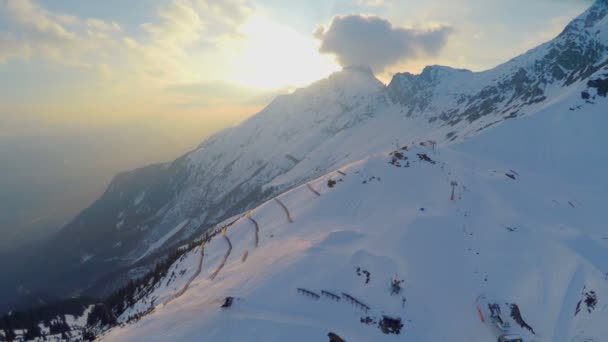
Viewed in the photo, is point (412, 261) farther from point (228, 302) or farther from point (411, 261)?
point (228, 302)

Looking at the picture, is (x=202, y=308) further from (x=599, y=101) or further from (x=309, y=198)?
(x=599, y=101)

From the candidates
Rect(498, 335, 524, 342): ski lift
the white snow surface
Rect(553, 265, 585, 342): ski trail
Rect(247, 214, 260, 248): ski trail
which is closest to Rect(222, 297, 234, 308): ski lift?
the white snow surface

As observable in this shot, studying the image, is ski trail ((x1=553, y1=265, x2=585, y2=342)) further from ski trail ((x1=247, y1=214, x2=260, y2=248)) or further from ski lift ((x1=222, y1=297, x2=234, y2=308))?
ski trail ((x1=247, y1=214, x2=260, y2=248))

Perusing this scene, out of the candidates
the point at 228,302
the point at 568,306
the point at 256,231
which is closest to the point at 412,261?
the point at 568,306

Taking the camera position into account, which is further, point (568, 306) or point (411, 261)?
point (411, 261)

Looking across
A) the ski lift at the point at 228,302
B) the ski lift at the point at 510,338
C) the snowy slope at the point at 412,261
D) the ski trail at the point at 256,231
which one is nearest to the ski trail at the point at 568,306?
the snowy slope at the point at 412,261

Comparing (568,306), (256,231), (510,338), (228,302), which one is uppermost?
(228,302)
